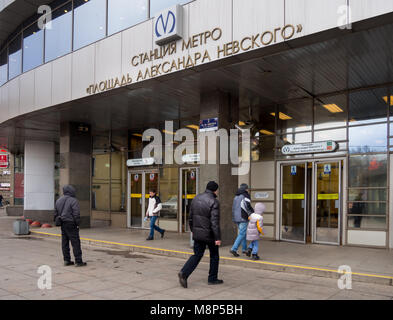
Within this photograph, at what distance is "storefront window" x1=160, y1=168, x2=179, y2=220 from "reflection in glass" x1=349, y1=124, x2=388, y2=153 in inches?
261

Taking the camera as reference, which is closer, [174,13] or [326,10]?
[326,10]

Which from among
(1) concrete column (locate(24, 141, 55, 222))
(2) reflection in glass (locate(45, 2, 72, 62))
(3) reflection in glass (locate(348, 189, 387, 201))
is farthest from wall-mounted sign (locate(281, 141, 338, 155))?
(1) concrete column (locate(24, 141, 55, 222))

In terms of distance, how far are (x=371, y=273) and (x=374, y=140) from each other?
455 centimetres

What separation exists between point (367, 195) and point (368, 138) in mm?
1574

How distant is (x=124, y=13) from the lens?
11680 mm

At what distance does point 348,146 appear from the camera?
427 inches

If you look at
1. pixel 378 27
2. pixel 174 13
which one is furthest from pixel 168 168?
pixel 378 27

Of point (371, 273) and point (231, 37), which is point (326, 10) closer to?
point (231, 37)

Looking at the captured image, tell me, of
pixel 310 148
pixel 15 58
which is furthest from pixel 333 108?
pixel 15 58

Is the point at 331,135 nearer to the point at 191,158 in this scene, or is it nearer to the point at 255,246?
the point at 255,246

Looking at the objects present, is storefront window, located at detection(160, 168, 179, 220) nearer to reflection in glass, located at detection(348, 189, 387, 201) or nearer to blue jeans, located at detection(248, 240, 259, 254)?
blue jeans, located at detection(248, 240, 259, 254)

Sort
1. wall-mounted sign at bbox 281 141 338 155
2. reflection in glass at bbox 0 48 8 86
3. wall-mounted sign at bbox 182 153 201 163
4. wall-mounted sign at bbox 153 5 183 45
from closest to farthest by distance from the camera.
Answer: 1. wall-mounted sign at bbox 153 5 183 45
2. wall-mounted sign at bbox 281 141 338 155
3. wall-mounted sign at bbox 182 153 201 163
4. reflection in glass at bbox 0 48 8 86

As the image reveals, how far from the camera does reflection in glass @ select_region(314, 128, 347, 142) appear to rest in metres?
11.0

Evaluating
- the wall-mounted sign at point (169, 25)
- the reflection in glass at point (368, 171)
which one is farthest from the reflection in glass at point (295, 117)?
the wall-mounted sign at point (169, 25)
